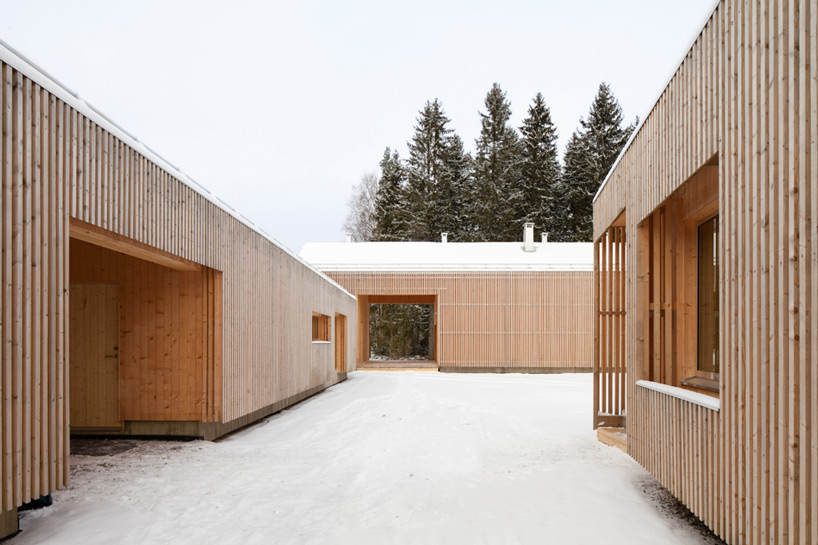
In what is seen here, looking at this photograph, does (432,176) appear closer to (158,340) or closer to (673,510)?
(158,340)

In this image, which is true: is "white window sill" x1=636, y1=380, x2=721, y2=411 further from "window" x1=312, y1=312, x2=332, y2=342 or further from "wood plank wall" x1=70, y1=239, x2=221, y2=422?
"window" x1=312, y1=312, x2=332, y2=342

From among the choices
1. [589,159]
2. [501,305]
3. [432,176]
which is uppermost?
[589,159]

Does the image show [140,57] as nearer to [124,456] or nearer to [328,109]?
[328,109]

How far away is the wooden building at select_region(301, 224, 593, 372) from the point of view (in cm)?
1909

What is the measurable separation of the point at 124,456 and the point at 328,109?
55099 millimetres

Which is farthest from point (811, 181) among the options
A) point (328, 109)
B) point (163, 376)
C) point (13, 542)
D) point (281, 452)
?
point (328, 109)

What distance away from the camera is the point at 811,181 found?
7.37 feet

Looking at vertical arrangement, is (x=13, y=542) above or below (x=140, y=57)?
below

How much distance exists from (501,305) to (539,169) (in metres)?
16.0

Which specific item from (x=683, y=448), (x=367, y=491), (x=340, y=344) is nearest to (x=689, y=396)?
(x=683, y=448)

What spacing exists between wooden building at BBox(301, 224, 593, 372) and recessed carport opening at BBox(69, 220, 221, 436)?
1333 centimetres

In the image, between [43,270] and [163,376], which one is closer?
[43,270]

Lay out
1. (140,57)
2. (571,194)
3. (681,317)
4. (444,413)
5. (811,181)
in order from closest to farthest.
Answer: (811,181)
(681,317)
(444,413)
(571,194)
(140,57)

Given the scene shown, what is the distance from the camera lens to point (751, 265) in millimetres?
2748
